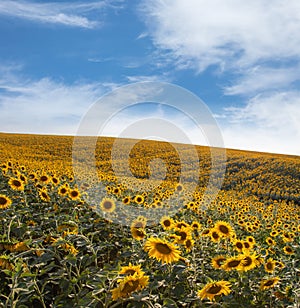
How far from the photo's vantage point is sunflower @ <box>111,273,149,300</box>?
8.58 ft

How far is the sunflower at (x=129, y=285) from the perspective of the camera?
8.58 ft

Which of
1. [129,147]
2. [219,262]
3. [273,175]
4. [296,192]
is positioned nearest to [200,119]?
[219,262]

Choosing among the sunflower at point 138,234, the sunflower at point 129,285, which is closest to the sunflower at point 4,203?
the sunflower at point 138,234

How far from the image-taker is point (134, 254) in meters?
4.02

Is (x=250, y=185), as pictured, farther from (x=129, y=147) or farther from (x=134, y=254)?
(x=134, y=254)

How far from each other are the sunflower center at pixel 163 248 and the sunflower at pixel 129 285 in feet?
1.95

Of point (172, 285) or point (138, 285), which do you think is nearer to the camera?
point (138, 285)

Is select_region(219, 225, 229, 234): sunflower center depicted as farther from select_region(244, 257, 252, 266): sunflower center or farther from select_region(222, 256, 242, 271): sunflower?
select_region(222, 256, 242, 271): sunflower

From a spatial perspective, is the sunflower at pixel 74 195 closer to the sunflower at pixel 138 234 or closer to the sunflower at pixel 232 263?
the sunflower at pixel 138 234

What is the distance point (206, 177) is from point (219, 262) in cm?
1987

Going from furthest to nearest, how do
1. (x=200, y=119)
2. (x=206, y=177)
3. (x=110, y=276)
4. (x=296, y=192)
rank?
(x=206, y=177) < (x=296, y=192) < (x=200, y=119) < (x=110, y=276)

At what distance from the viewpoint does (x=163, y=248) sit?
10.7ft

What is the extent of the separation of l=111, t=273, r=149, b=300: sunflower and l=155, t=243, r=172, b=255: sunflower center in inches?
23.4

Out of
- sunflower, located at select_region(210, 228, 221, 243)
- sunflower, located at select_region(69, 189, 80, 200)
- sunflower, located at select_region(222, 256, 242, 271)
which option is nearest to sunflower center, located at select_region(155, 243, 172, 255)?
sunflower, located at select_region(222, 256, 242, 271)
